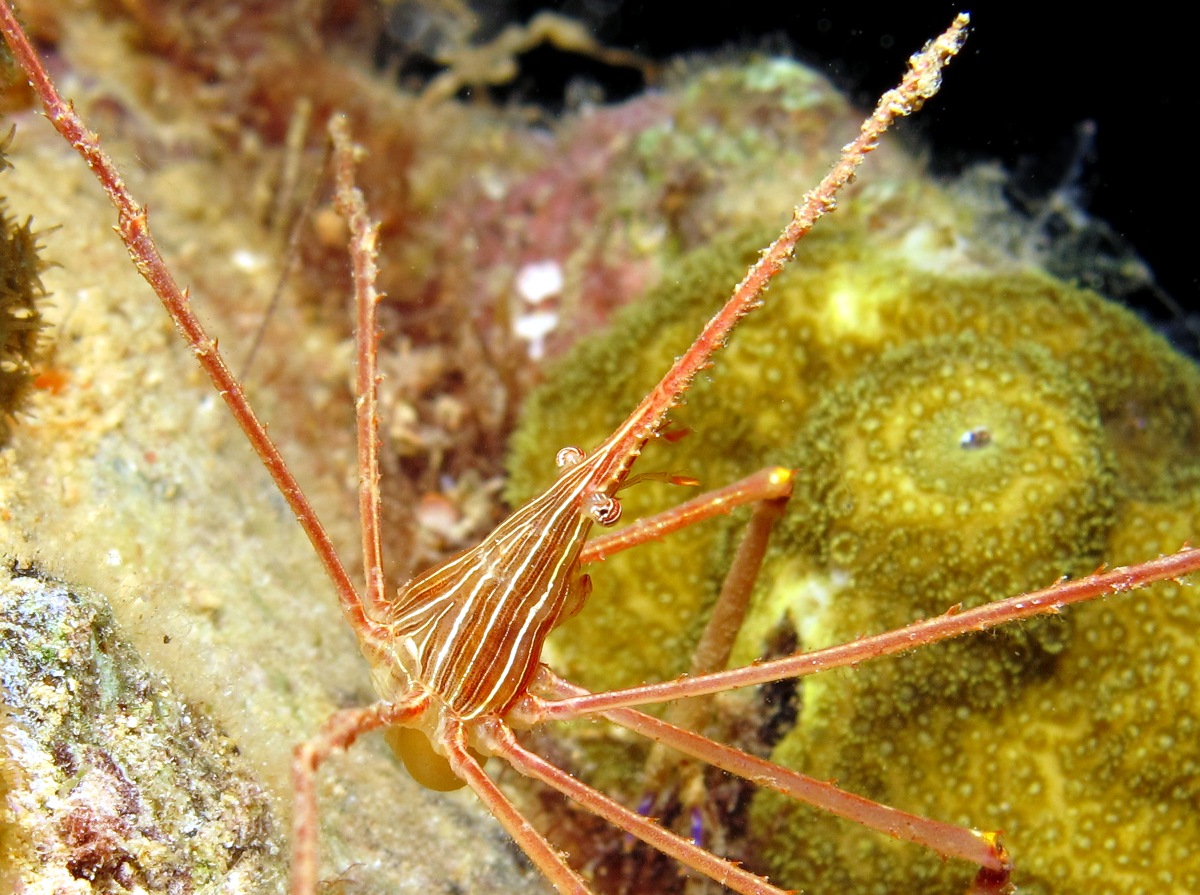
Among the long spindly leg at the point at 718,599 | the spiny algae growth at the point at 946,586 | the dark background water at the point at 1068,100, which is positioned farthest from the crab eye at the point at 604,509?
the dark background water at the point at 1068,100

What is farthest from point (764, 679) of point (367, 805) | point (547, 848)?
point (367, 805)

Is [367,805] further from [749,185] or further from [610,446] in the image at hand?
[749,185]

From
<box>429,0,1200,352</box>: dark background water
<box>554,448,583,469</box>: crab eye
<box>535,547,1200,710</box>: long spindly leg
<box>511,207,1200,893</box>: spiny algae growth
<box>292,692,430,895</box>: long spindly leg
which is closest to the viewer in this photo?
<box>292,692,430,895</box>: long spindly leg

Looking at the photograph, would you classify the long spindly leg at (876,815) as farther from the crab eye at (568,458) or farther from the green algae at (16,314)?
the green algae at (16,314)

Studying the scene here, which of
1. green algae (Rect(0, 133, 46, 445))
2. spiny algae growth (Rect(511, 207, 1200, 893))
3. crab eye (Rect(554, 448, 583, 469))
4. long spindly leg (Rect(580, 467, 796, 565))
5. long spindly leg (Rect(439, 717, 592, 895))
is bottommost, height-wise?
spiny algae growth (Rect(511, 207, 1200, 893))

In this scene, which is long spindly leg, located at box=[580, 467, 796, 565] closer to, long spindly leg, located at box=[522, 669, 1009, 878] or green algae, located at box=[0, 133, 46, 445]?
long spindly leg, located at box=[522, 669, 1009, 878]

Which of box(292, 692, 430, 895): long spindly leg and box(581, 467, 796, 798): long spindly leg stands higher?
box(292, 692, 430, 895): long spindly leg

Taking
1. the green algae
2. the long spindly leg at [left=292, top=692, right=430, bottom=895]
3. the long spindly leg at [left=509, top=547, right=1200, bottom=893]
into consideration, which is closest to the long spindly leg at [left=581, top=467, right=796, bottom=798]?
the long spindly leg at [left=509, top=547, right=1200, bottom=893]
